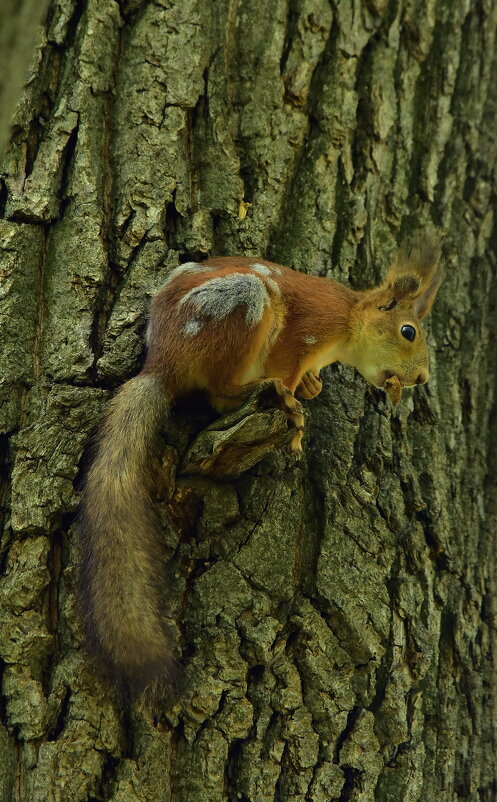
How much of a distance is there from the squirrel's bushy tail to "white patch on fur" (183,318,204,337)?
0.18 meters

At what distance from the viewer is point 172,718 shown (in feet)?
6.45

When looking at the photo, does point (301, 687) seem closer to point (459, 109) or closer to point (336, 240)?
point (336, 240)

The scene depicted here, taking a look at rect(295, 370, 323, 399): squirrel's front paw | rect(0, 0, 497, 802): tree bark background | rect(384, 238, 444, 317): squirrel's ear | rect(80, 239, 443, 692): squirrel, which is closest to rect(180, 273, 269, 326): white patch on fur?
rect(80, 239, 443, 692): squirrel

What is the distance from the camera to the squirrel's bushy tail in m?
1.87

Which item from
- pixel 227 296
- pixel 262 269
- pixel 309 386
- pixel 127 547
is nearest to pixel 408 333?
pixel 309 386

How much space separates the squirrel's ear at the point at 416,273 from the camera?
102 inches

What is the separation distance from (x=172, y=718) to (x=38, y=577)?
472 millimetres

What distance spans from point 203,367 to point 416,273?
31.3 inches

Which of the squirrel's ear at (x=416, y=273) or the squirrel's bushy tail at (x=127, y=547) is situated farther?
the squirrel's ear at (x=416, y=273)

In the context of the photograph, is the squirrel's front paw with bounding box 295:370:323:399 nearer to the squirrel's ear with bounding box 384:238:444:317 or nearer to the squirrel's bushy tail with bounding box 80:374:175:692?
the squirrel's ear with bounding box 384:238:444:317

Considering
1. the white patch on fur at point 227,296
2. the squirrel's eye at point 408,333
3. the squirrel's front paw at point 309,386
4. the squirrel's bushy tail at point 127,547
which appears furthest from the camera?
the squirrel's eye at point 408,333

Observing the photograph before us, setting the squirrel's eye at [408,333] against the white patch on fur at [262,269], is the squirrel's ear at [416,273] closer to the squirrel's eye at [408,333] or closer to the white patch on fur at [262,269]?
the squirrel's eye at [408,333]

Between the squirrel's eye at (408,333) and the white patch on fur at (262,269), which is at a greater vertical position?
the white patch on fur at (262,269)

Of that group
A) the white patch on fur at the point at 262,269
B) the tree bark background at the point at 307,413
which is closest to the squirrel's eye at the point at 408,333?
the tree bark background at the point at 307,413
